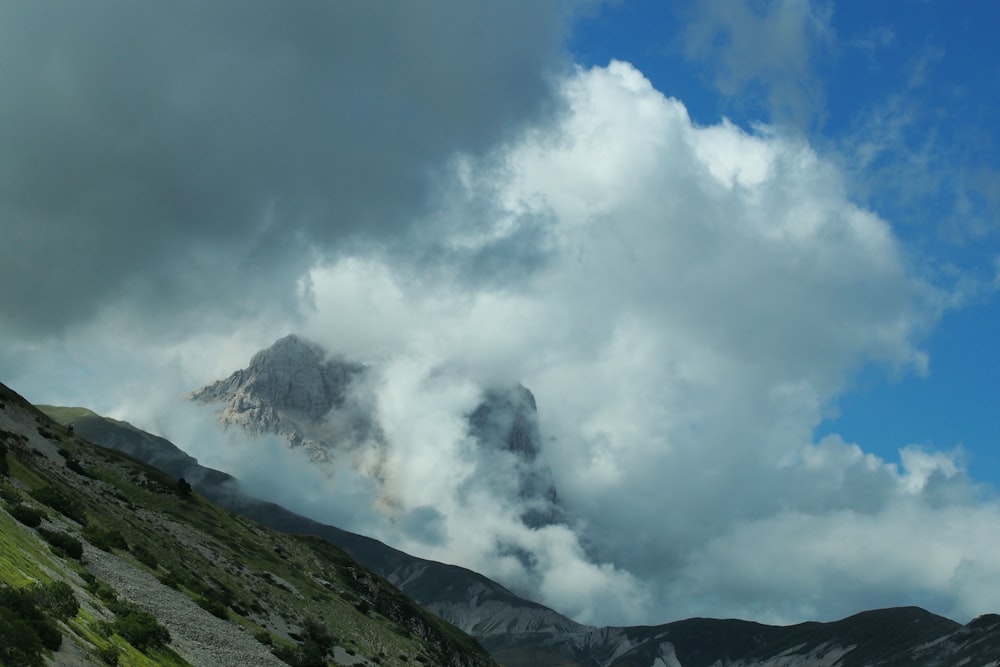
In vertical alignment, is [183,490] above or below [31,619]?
above

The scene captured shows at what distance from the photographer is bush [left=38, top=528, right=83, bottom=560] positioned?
4744 cm

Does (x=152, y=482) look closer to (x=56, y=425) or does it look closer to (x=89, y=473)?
(x=56, y=425)

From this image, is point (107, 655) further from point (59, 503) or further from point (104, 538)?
point (59, 503)

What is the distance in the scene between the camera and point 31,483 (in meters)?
64.1

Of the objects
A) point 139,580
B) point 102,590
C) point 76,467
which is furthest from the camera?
point 76,467

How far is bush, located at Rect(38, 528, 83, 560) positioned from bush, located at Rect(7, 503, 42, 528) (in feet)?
1.72

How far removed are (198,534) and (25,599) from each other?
3577 inches

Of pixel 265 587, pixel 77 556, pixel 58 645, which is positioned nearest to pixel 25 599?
pixel 58 645

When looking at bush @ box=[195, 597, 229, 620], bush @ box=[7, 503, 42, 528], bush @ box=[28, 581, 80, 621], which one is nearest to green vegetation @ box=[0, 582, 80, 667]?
bush @ box=[28, 581, 80, 621]

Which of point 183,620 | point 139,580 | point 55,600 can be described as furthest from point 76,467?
point 55,600

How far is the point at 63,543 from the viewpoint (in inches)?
1903

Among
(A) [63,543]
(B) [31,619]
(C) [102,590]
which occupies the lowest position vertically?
(B) [31,619]

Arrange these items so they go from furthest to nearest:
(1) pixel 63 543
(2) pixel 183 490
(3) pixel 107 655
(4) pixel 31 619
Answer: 1. (2) pixel 183 490
2. (1) pixel 63 543
3. (3) pixel 107 655
4. (4) pixel 31 619

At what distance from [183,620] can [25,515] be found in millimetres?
10924
